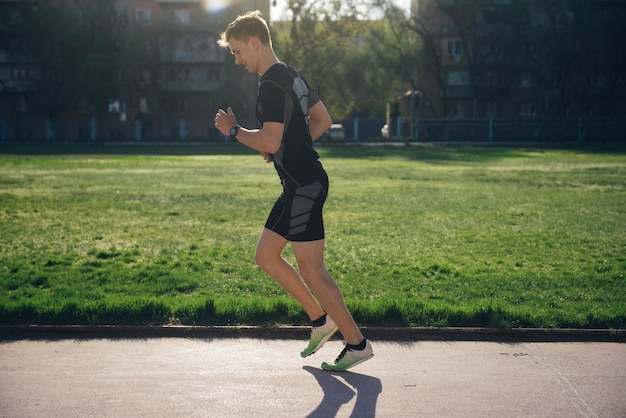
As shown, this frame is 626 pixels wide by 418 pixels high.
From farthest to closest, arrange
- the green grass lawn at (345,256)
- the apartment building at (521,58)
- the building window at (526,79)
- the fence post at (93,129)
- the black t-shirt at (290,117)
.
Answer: the building window at (526,79), the apartment building at (521,58), the fence post at (93,129), the green grass lawn at (345,256), the black t-shirt at (290,117)

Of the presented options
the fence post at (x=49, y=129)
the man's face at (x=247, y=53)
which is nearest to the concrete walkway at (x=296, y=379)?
the man's face at (x=247, y=53)

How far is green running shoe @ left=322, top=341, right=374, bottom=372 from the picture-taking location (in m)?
4.71

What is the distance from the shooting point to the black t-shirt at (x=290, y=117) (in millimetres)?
4488

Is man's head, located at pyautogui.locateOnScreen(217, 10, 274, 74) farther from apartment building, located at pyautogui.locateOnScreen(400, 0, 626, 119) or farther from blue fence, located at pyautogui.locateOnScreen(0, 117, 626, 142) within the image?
apartment building, located at pyautogui.locateOnScreen(400, 0, 626, 119)

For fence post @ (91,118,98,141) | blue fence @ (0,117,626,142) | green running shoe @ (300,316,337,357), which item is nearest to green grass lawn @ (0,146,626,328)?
green running shoe @ (300,316,337,357)

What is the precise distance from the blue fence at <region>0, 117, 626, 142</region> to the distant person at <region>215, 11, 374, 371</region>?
5531 centimetres

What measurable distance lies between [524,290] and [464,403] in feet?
10.3

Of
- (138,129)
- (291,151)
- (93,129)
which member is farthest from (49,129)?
(291,151)

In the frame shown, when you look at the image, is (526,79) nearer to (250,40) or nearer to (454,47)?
(454,47)

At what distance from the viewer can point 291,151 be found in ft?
15.1

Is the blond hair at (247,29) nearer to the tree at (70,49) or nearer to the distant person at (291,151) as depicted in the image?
the distant person at (291,151)

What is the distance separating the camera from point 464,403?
4102 millimetres

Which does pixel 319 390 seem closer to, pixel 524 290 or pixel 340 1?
pixel 524 290

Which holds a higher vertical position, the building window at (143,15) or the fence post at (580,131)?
the building window at (143,15)
